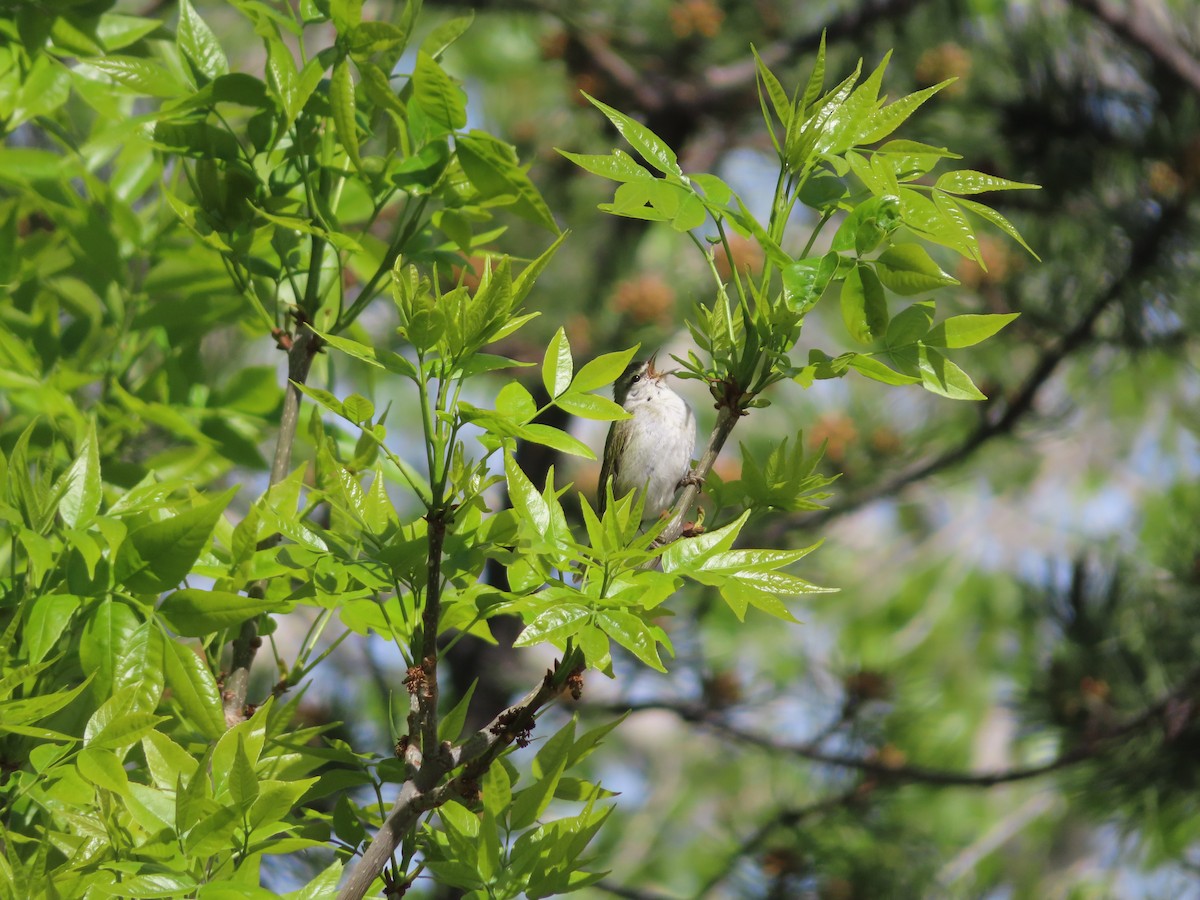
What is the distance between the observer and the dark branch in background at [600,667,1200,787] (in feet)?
9.32

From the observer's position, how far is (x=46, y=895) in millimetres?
992

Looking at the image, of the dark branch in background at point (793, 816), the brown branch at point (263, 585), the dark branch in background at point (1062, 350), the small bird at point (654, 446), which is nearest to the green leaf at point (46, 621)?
the brown branch at point (263, 585)

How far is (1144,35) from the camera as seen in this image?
3344 mm

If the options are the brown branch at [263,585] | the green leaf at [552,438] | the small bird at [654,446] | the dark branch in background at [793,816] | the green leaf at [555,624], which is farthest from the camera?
the dark branch in background at [793,816]

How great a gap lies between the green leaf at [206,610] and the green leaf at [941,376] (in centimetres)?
66

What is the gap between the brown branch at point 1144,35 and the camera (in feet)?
11.0

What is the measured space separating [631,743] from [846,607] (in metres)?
1.81

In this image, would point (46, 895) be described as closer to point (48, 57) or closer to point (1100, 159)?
point (48, 57)

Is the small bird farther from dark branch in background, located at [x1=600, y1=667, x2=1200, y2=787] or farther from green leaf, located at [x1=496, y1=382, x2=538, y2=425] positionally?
green leaf, located at [x1=496, y1=382, x2=538, y2=425]

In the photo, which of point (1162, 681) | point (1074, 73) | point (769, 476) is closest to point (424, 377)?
point (769, 476)

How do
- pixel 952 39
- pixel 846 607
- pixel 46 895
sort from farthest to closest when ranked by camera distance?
pixel 846 607, pixel 952 39, pixel 46 895

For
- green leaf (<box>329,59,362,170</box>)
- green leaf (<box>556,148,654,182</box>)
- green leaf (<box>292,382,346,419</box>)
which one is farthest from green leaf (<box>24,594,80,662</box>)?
green leaf (<box>556,148,654,182</box>)

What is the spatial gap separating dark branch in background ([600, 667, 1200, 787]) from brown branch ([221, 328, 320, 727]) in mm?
1450

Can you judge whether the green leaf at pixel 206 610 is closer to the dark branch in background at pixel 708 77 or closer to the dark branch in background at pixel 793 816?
the dark branch in background at pixel 793 816
